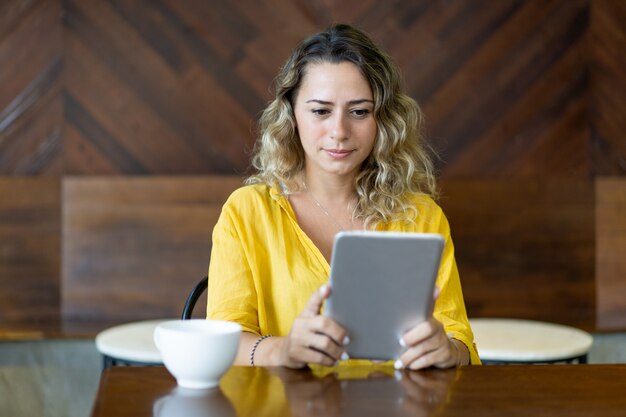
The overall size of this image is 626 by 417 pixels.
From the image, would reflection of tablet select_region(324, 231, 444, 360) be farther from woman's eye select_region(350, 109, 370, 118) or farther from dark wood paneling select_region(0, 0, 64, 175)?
dark wood paneling select_region(0, 0, 64, 175)

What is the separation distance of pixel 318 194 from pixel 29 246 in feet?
5.97

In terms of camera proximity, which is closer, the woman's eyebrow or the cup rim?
the cup rim

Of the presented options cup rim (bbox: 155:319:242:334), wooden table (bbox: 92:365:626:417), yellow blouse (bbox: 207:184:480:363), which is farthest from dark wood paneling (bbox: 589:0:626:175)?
cup rim (bbox: 155:319:242:334)

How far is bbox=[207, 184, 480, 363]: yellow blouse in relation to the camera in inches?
79.4

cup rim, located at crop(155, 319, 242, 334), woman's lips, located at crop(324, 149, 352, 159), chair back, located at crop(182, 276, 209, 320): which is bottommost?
cup rim, located at crop(155, 319, 242, 334)

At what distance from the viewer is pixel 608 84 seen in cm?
395

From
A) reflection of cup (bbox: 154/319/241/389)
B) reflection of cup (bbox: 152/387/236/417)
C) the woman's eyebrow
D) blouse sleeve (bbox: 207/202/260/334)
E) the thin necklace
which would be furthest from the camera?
the thin necklace

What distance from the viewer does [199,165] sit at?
12.3ft

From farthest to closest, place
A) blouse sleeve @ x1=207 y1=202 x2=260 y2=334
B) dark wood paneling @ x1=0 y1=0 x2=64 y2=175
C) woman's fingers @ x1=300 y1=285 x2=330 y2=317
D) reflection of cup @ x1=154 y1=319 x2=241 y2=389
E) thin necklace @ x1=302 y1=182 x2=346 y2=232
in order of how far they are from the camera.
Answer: dark wood paneling @ x1=0 y1=0 x2=64 y2=175, thin necklace @ x1=302 y1=182 x2=346 y2=232, blouse sleeve @ x1=207 y1=202 x2=260 y2=334, woman's fingers @ x1=300 y1=285 x2=330 y2=317, reflection of cup @ x1=154 y1=319 x2=241 y2=389

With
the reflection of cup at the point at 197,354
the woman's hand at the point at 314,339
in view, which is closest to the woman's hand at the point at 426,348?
the woman's hand at the point at 314,339

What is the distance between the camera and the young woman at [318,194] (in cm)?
204

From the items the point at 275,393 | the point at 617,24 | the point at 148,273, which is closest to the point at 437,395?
the point at 275,393

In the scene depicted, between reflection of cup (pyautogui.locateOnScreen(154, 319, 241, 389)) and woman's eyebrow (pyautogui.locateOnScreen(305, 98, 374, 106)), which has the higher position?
woman's eyebrow (pyautogui.locateOnScreen(305, 98, 374, 106))

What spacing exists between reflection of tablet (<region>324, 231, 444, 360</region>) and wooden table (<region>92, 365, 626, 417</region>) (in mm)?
65
